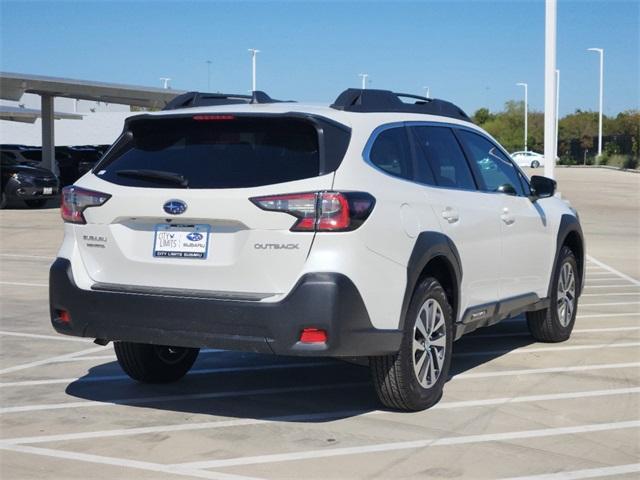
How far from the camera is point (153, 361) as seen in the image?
702 cm

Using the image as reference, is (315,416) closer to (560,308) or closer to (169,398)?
(169,398)

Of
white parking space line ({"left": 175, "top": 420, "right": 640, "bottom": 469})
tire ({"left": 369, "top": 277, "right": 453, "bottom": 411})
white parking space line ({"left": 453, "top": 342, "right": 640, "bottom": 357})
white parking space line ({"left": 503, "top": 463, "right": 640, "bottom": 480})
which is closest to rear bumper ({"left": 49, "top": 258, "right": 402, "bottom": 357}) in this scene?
tire ({"left": 369, "top": 277, "right": 453, "bottom": 411})

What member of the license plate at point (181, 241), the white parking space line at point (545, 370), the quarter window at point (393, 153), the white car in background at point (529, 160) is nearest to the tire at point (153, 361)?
the license plate at point (181, 241)

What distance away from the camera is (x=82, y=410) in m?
6.32

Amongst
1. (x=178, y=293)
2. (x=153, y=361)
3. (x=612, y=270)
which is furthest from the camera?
(x=612, y=270)

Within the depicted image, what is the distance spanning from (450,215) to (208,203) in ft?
5.66

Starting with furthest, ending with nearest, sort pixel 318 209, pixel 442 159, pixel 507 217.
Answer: pixel 507 217 → pixel 442 159 → pixel 318 209

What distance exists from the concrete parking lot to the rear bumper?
1.76ft

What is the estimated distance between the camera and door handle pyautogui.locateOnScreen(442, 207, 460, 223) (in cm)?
649

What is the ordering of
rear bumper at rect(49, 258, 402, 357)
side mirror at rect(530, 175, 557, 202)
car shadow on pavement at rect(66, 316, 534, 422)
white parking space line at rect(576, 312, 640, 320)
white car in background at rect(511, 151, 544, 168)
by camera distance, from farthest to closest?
white car in background at rect(511, 151, 544, 168) < white parking space line at rect(576, 312, 640, 320) < side mirror at rect(530, 175, 557, 202) < car shadow on pavement at rect(66, 316, 534, 422) < rear bumper at rect(49, 258, 402, 357)

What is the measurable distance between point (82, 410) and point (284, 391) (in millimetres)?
1338

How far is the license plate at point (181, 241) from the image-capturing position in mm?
5660

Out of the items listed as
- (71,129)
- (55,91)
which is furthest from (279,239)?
(71,129)

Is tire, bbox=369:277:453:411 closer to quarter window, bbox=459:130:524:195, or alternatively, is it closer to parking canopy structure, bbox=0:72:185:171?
quarter window, bbox=459:130:524:195
